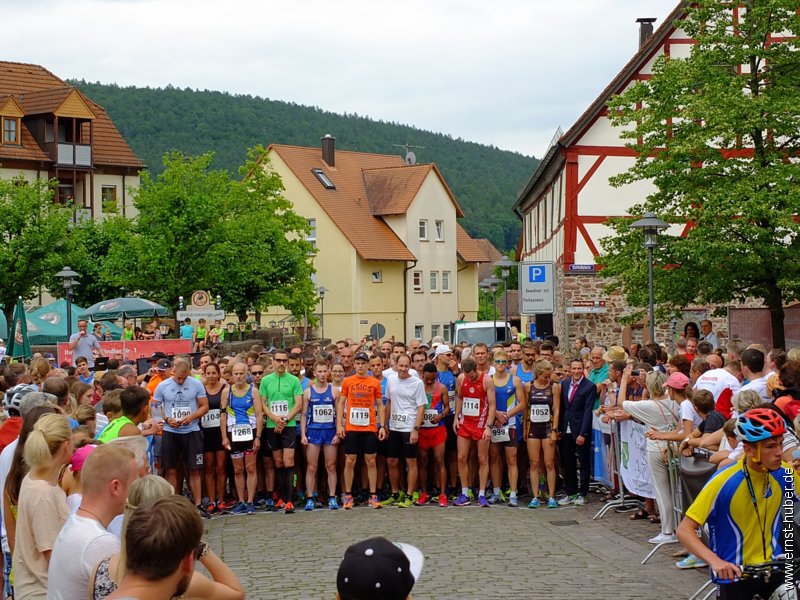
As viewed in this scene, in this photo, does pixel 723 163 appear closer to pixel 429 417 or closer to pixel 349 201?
pixel 429 417

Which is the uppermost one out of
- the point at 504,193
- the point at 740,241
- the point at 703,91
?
the point at 504,193

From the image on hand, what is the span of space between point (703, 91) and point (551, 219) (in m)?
17.9

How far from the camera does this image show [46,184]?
46.4 m

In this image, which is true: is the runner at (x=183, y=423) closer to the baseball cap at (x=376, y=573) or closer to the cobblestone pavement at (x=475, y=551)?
the cobblestone pavement at (x=475, y=551)

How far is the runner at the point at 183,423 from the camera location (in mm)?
14422

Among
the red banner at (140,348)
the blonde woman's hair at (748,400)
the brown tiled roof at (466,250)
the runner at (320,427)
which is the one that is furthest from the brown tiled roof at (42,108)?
the blonde woman's hair at (748,400)

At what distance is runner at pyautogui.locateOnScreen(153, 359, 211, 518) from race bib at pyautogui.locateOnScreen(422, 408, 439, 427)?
2952 mm

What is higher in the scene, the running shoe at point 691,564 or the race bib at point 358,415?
the race bib at point 358,415

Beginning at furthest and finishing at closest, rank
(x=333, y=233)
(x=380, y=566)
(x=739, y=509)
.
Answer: (x=333, y=233), (x=739, y=509), (x=380, y=566)

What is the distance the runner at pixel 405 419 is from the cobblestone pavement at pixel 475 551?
Result: 1.64ft

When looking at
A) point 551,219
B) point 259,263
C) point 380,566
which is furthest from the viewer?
point 259,263

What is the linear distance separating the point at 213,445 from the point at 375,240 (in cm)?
5610

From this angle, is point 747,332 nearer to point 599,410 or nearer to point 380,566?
point 599,410

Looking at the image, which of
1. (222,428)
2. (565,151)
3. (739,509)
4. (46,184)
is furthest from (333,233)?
(739,509)
